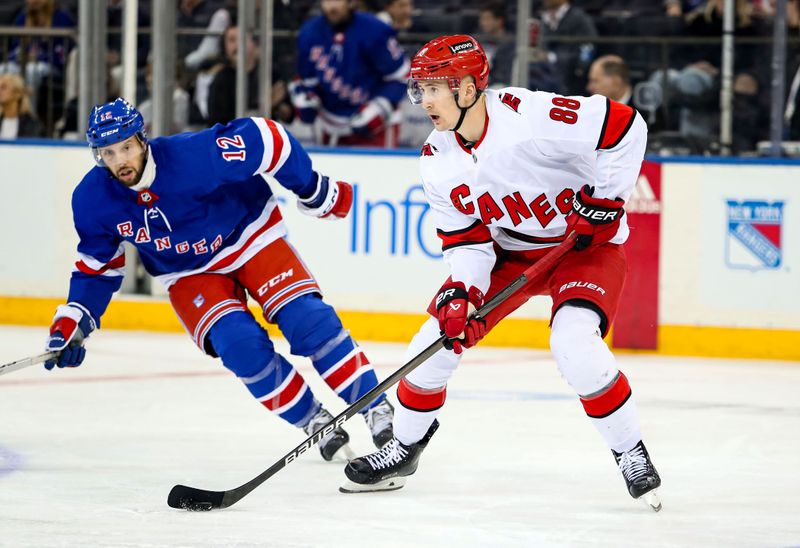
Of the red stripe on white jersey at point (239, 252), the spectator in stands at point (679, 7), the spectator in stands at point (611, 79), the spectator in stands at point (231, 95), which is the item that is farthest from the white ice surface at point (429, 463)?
the spectator in stands at point (679, 7)

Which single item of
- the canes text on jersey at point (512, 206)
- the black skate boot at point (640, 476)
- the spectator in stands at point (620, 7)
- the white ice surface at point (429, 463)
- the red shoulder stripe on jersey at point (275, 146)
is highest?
the spectator in stands at point (620, 7)

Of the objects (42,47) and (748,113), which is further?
(42,47)

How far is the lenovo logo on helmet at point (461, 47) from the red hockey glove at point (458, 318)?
1.76ft

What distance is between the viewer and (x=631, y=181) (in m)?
3.34

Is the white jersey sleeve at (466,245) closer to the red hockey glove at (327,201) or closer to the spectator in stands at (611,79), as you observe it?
the red hockey glove at (327,201)

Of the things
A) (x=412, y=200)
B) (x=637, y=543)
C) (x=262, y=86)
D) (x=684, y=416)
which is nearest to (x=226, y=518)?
(x=637, y=543)

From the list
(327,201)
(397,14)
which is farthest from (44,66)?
(327,201)

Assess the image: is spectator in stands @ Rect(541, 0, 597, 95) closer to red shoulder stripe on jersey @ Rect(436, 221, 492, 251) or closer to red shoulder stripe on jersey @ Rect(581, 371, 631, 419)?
red shoulder stripe on jersey @ Rect(436, 221, 492, 251)

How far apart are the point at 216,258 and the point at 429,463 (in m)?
0.79

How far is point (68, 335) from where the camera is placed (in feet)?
12.1

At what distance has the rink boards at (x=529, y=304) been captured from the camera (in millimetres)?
5965

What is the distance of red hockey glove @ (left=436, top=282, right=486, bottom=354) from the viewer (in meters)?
3.27

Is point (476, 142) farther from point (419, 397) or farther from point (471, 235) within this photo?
point (419, 397)

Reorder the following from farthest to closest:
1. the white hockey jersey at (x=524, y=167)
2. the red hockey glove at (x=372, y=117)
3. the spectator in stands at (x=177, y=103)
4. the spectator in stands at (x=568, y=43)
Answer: the spectator in stands at (x=177, y=103) < the red hockey glove at (x=372, y=117) < the spectator in stands at (x=568, y=43) < the white hockey jersey at (x=524, y=167)
